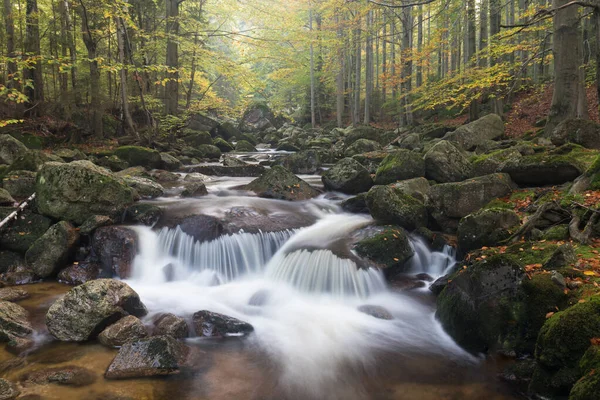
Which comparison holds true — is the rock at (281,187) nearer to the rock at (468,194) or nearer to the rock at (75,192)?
the rock at (75,192)

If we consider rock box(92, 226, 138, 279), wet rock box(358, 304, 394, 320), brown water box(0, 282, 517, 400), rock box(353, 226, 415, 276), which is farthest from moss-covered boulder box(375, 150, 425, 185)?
rock box(92, 226, 138, 279)

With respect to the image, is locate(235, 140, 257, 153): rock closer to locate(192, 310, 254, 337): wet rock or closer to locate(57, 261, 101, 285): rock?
locate(57, 261, 101, 285): rock

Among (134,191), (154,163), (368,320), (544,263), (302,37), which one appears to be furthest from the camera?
(302,37)

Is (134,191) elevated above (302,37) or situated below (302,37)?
below

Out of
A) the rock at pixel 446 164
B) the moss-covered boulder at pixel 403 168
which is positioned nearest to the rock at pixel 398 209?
the rock at pixel 446 164

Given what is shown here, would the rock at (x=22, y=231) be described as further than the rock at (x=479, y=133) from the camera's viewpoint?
No

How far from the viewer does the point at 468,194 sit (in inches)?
287

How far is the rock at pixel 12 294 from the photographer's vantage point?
5.61 meters

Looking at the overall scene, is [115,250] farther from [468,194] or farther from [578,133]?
[578,133]

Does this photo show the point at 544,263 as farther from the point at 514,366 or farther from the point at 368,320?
the point at 368,320

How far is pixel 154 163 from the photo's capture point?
13.8m

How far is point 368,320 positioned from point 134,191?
21.7 feet

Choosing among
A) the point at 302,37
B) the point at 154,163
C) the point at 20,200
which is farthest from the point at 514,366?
the point at 302,37

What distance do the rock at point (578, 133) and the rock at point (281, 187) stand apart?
615 centimetres
